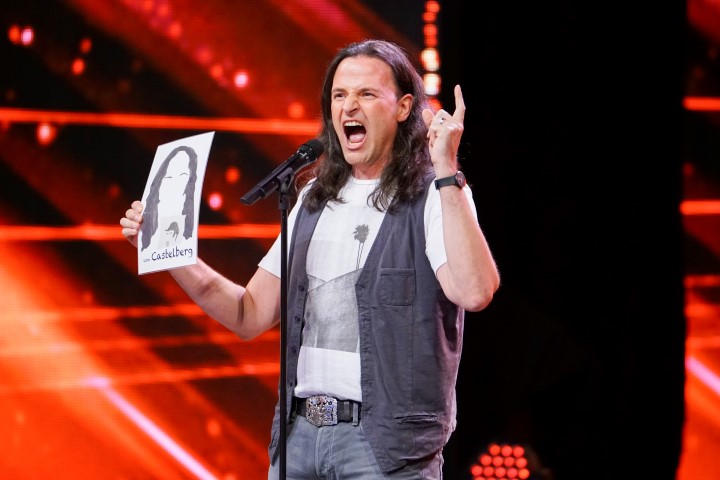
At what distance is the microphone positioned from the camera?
5.90 feet

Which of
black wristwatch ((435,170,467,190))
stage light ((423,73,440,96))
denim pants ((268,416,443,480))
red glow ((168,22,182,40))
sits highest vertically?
red glow ((168,22,182,40))

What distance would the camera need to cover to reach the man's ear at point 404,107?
6.96 feet

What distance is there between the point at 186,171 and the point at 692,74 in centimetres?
268

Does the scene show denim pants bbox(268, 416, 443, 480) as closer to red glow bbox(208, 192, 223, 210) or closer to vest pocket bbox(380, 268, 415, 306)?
vest pocket bbox(380, 268, 415, 306)

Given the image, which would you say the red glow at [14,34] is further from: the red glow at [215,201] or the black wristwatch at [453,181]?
the black wristwatch at [453,181]

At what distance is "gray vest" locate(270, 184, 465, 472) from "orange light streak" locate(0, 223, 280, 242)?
5.18 feet

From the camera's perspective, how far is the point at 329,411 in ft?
6.12

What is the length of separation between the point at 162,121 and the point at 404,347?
1.90 m

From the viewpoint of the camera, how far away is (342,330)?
6.31ft

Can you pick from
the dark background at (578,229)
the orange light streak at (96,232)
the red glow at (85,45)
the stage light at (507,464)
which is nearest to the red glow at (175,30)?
the red glow at (85,45)

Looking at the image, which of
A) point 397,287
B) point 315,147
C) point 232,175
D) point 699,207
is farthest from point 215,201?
point 699,207

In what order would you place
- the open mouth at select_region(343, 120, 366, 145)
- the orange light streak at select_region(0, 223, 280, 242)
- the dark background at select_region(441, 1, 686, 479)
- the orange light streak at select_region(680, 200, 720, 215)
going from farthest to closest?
the orange light streak at select_region(680, 200, 720, 215) → the dark background at select_region(441, 1, 686, 479) → the orange light streak at select_region(0, 223, 280, 242) → the open mouth at select_region(343, 120, 366, 145)

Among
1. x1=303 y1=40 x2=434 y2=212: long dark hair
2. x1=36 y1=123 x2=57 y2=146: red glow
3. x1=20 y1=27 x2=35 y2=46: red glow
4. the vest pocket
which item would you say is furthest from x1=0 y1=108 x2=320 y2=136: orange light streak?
the vest pocket

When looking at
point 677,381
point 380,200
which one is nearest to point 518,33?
point 677,381
